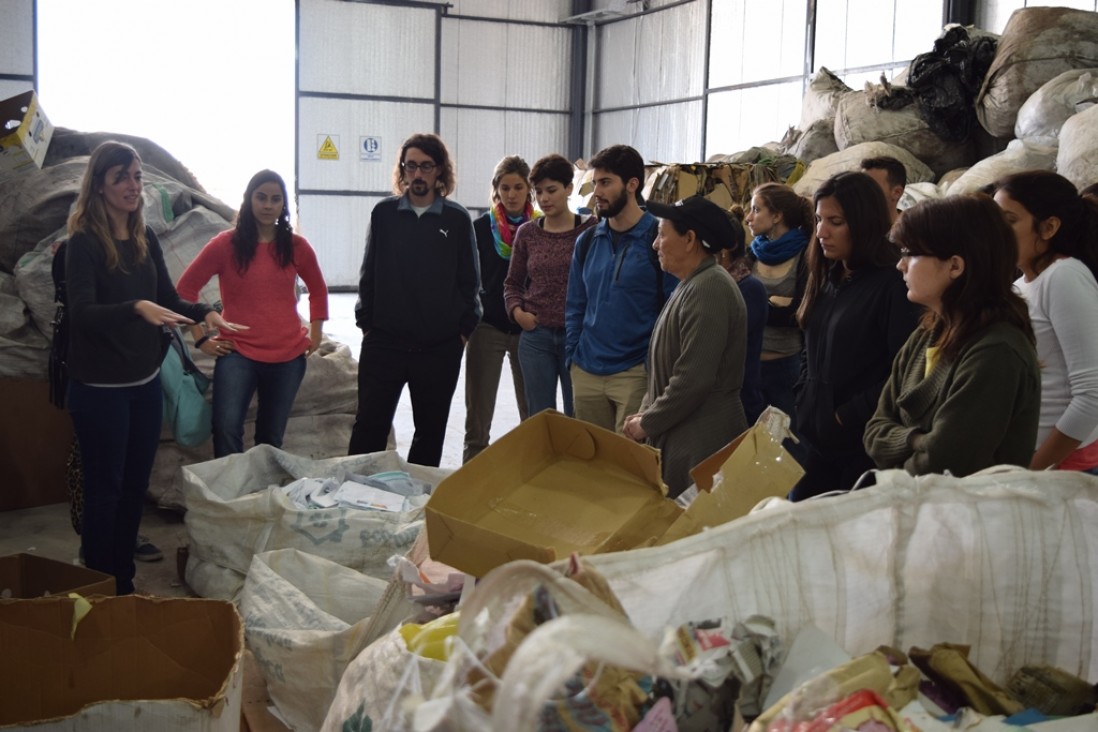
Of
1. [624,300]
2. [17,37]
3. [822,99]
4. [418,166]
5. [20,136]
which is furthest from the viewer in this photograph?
[17,37]

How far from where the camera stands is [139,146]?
4.84m

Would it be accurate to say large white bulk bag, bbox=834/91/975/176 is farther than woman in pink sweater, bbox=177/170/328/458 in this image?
Yes

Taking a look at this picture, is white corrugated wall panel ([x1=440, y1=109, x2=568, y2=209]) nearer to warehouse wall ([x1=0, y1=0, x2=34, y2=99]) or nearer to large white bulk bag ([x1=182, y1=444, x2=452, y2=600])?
warehouse wall ([x1=0, y1=0, x2=34, y2=99])

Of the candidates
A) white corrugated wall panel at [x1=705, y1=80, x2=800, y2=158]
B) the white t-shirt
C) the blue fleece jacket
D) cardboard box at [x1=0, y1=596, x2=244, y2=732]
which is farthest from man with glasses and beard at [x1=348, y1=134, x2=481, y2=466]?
white corrugated wall panel at [x1=705, y1=80, x2=800, y2=158]

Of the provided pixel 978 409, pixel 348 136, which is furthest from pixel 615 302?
pixel 348 136

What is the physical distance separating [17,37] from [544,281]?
885cm

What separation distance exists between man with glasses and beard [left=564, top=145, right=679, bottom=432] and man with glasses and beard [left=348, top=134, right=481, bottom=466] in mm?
544

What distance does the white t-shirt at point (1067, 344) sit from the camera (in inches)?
82.7

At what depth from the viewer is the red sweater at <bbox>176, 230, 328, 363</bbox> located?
3480 millimetres

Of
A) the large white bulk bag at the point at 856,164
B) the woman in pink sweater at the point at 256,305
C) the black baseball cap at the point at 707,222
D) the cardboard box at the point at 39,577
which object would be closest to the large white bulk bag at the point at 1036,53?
the large white bulk bag at the point at 856,164

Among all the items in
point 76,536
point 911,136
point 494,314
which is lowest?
point 76,536

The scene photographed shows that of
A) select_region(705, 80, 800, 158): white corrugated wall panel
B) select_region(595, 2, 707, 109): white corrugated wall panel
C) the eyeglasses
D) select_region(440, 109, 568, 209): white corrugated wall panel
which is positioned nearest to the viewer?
the eyeglasses

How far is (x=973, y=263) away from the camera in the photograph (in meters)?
1.77

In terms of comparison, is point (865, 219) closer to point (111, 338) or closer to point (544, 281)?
point (544, 281)
